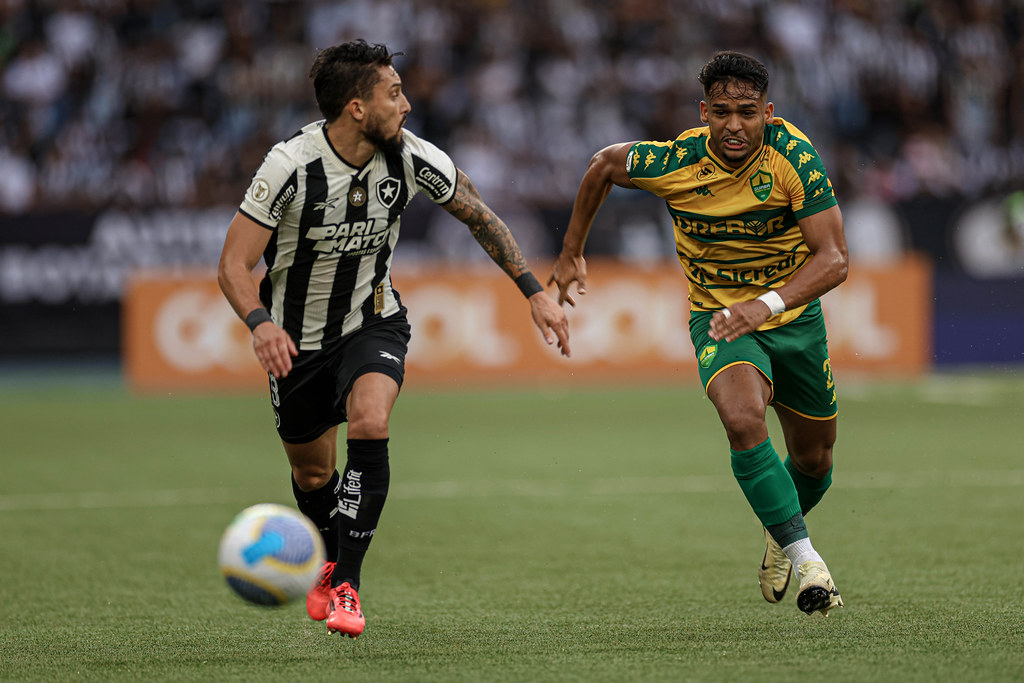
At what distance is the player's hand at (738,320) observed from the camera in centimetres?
541

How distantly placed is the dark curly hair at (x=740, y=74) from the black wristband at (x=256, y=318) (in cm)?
191

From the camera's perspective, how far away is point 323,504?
618 cm

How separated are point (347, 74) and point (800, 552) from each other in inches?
98.0

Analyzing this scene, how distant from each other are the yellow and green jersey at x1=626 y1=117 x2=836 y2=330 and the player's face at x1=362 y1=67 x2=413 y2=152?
1049mm

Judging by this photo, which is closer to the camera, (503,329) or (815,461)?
(815,461)

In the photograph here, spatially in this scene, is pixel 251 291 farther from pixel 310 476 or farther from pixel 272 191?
pixel 310 476

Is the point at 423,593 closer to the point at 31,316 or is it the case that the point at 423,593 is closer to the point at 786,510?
the point at 786,510

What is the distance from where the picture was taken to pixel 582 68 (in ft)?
67.1

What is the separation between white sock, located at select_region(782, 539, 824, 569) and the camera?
5.31 m

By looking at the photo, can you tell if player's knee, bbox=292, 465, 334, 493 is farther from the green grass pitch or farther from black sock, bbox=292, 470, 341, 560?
the green grass pitch

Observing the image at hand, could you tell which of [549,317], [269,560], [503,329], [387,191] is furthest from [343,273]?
[503,329]

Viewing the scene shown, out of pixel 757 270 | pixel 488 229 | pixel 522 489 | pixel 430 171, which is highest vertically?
pixel 430 171

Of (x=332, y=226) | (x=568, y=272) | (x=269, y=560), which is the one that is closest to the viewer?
(x=269, y=560)

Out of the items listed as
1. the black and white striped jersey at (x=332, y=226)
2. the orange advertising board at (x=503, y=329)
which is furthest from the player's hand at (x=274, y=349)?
the orange advertising board at (x=503, y=329)
